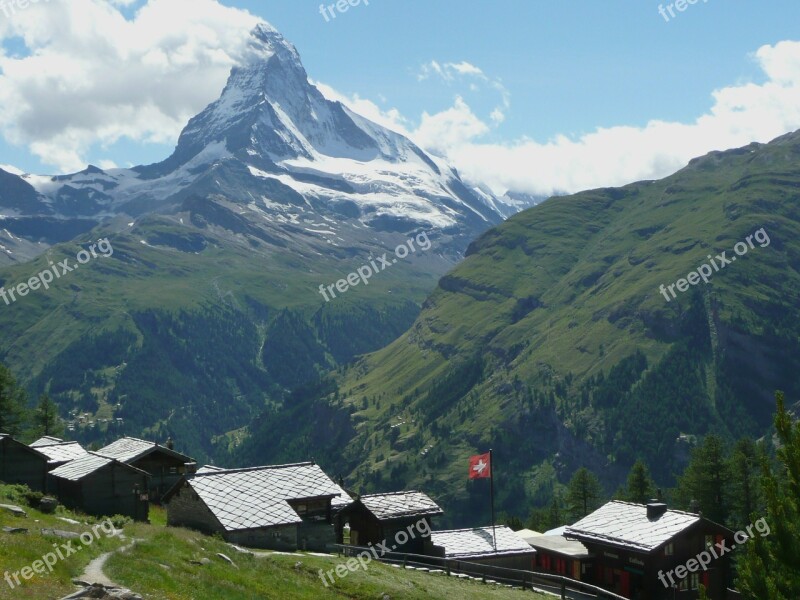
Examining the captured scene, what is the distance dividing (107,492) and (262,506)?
12177 millimetres

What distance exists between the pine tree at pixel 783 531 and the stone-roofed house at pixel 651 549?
3621 centimetres

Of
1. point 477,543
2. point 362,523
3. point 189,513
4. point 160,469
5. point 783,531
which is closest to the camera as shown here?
point 783,531

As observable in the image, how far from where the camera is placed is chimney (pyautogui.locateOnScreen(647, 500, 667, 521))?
239 feet

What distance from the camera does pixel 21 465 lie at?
64.1 meters

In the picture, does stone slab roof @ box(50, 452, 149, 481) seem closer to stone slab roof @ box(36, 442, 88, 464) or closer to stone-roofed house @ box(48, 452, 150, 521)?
stone-roofed house @ box(48, 452, 150, 521)

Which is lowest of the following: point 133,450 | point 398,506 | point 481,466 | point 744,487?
point 744,487

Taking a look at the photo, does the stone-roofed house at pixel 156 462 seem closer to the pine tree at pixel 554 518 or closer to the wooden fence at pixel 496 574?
the wooden fence at pixel 496 574

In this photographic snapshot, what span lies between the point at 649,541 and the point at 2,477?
4891 centimetres

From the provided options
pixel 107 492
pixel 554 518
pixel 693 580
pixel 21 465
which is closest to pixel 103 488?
pixel 107 492

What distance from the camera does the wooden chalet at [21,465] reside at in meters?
63.5

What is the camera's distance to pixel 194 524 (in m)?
60.6

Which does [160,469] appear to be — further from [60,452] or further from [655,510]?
[655,510]

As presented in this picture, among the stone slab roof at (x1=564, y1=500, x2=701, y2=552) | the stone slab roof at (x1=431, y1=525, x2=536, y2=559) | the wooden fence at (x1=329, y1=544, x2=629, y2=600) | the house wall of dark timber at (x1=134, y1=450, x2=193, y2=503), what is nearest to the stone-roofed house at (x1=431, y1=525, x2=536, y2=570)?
the stone slab roof at (x1=431, y1=525, x2=536, y2=559)

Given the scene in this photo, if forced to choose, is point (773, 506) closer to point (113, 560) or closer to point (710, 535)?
point (113, 560)
